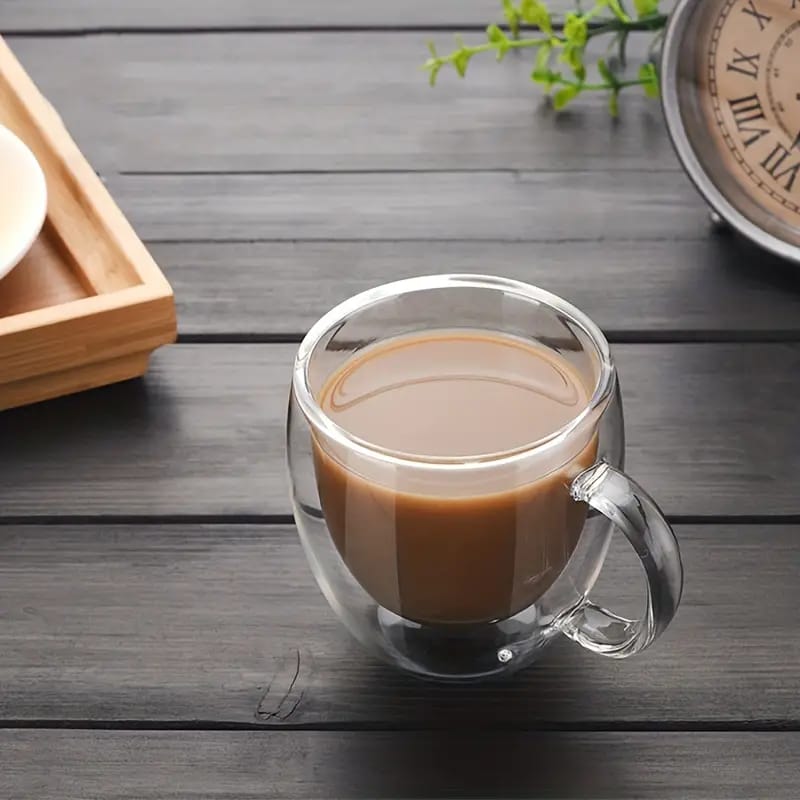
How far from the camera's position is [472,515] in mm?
535

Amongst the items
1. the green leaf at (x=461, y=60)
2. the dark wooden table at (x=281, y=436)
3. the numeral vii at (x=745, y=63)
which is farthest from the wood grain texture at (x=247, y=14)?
the numeral vii at (x=745, y=63)

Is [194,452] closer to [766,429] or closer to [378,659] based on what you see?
[378,659]

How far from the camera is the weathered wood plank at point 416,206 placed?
0.90 m

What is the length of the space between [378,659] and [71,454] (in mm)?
228

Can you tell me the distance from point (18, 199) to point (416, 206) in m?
0.27

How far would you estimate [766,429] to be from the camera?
74 centimetres

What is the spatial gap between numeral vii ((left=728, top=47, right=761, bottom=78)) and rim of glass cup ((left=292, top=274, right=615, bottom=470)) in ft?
1.01

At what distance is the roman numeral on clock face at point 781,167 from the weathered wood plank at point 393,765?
38 centimetres

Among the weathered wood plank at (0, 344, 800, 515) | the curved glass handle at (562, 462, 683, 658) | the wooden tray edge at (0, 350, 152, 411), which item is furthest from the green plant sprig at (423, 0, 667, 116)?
the curved glass handle at (562, 462, 683, 658)

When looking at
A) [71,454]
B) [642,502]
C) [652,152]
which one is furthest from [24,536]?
[652,152]

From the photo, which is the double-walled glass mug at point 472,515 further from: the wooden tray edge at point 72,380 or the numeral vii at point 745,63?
the numeral vii at point 745,63

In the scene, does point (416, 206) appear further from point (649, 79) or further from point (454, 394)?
point (454, 394)

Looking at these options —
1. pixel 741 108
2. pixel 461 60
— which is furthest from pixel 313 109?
pixel 741 108

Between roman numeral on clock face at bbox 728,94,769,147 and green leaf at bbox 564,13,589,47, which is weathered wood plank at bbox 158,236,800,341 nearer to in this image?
roman numeral on clock face at bbox 728,94,769,147
